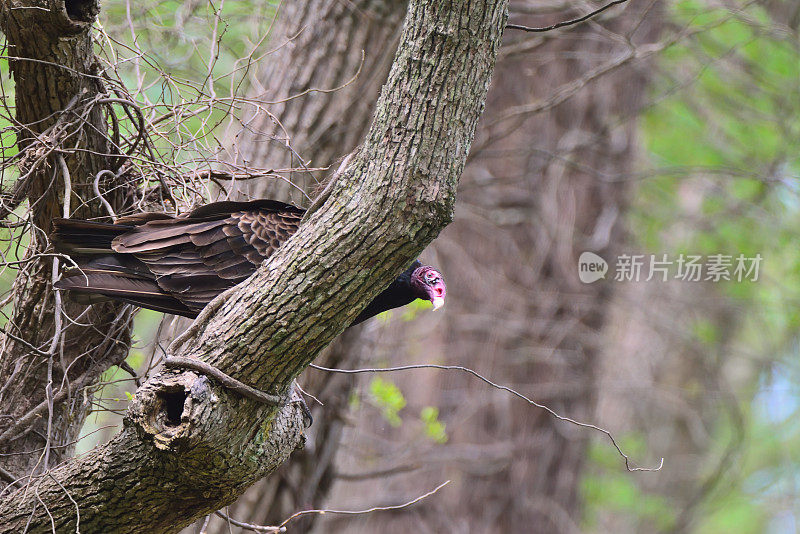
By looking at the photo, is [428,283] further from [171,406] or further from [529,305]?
[529,305]

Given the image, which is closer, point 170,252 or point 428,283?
point 170,252

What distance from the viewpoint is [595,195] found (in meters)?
7.49

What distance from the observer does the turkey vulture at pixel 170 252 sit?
10.1 ft

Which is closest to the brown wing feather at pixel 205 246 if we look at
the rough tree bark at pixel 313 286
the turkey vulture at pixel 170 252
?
the turkey vulture at pixel 170 252

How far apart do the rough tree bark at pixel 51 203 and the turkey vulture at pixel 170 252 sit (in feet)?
0.49

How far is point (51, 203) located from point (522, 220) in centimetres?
479

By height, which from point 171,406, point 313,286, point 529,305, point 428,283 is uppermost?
point 529,305

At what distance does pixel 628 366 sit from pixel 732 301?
2334 millimetres

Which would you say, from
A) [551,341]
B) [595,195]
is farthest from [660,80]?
[551,341]

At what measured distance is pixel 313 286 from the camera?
2336mm

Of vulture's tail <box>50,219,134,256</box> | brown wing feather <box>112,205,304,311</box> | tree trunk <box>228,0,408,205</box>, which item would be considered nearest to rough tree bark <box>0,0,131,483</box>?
vulture's tail <box>50,219,134,256</box>

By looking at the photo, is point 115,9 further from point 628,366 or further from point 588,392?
point 628,366

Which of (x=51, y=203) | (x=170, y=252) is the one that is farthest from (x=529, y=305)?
(x=51, y=203)

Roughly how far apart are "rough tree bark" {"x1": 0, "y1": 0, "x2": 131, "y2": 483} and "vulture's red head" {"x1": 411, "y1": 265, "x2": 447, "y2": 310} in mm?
1229
